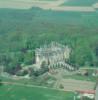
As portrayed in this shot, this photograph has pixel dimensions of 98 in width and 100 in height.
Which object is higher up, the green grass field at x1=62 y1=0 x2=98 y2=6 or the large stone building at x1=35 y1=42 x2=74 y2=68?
the green grass field at x1=62 y1=0 x2=98 y2=6

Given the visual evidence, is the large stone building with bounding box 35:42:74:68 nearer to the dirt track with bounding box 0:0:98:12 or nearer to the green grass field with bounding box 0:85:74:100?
the green grass field with bounding box 0:85:74:100

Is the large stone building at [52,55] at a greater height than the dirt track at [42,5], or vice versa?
the dirt track at [42,5]

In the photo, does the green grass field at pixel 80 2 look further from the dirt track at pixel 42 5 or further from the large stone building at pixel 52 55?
the large stone building at pixel 52 55

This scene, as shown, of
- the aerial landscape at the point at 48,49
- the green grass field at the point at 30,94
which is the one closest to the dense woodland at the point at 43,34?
the aerial landscape at the point at 48,49

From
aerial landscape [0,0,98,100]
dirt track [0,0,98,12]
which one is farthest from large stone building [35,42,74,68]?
dirt track [0,0,98,12]

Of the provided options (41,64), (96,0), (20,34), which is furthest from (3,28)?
(96,0)

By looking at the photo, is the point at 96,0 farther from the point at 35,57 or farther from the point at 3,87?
the point at 3,87

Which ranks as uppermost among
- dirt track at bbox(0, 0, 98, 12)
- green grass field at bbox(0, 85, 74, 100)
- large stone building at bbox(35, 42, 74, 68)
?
dirt track at bbox(0, 0, 98, 12)

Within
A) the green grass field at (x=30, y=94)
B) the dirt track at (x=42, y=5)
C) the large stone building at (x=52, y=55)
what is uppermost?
the dirt track at (x=42, y=5)
